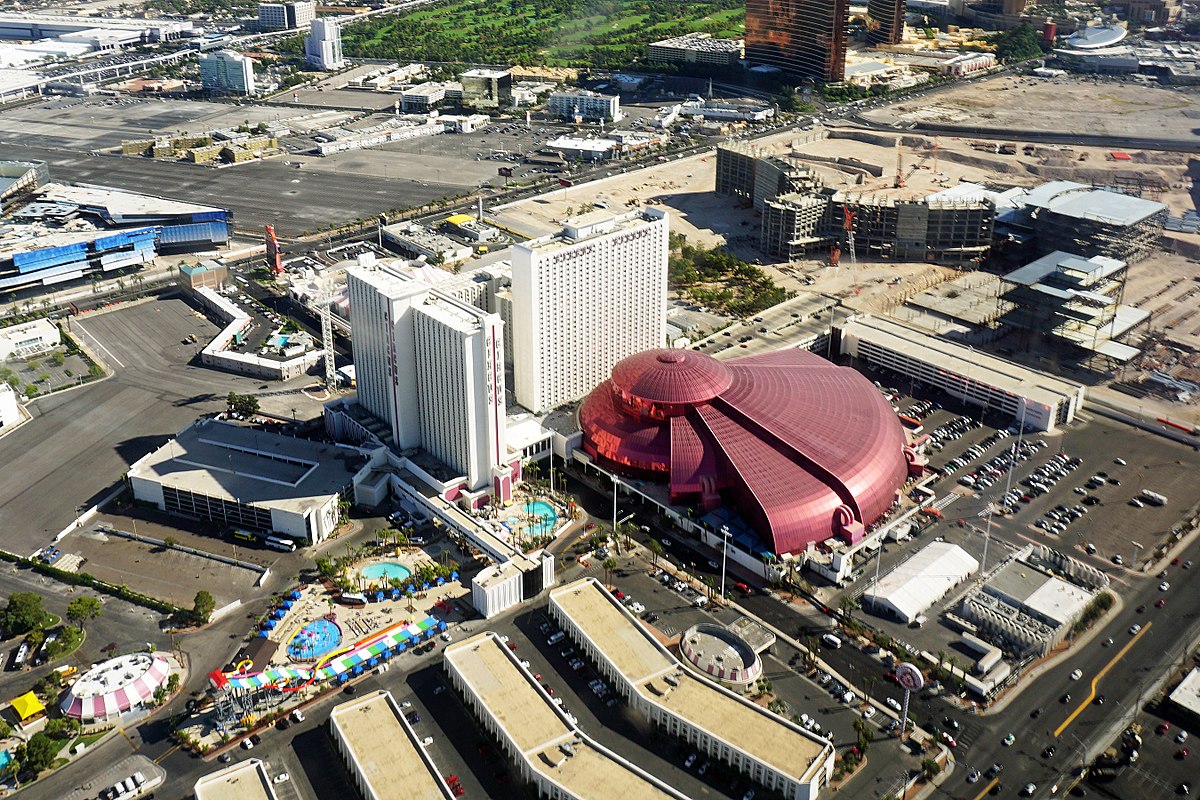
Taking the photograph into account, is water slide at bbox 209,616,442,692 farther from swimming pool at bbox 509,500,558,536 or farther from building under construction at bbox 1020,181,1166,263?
building under construction at bbox 1020,181,1166,263

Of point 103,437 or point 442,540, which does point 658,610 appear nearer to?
point 442,540

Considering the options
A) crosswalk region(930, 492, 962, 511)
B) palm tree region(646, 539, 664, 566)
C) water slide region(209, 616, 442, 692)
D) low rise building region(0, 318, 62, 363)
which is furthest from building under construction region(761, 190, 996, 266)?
low rise building region(0, 318, 62, 363)

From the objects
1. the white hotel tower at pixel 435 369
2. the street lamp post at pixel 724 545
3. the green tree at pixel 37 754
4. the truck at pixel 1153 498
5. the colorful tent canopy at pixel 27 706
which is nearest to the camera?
the green tree at pixel 37 754

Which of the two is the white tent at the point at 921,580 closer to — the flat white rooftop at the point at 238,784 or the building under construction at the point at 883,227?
the flat white rooftop at the point at 238,784

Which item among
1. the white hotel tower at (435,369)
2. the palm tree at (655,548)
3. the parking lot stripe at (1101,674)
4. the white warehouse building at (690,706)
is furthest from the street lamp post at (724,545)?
the parking lot stripe at (1101,674)

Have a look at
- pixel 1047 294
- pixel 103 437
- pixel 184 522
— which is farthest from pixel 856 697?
pixel 103 437
